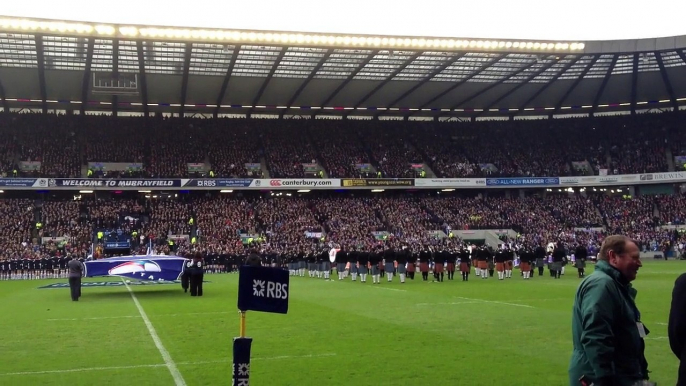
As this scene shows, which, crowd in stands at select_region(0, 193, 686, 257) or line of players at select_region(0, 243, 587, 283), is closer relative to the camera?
line of players at select_region(0, 243, 587, 283)

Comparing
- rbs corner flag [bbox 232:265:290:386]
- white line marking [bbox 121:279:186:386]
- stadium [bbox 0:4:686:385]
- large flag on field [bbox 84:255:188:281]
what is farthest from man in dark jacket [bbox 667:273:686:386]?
large flag on field [bbox 84:255:188:281]

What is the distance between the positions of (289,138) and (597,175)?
98.5 feet

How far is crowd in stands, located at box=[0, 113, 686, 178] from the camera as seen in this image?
203 feet

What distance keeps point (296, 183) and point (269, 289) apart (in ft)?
184

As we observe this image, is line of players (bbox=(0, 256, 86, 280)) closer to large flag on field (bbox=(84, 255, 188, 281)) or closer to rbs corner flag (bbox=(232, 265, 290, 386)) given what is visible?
large flag on field (bbox=(84, 255, 188, 281))

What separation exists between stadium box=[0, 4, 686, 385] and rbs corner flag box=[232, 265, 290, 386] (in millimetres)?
12570

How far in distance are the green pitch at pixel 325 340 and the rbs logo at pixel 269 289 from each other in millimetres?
3355

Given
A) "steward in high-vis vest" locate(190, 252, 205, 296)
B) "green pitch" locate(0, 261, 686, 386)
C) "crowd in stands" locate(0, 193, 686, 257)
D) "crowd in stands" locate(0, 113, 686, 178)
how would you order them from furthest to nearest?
1. "crowd in stands" locate(0, 113, 686, 178)
2. "crowd in stands" locate(0, 193, 686, 257)
3. "steward in high-vis vest" locate(190, 252, 205, 296)
4. "green pitch" locate(0, 261, 686, 386)

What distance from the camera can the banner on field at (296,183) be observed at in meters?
62.3

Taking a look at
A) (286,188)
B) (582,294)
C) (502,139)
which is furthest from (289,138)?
(582,294)

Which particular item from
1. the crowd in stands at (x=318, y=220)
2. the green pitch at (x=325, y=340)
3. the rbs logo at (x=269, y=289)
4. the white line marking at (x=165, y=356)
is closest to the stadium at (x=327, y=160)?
the crowd in stands at (x=318, y=220)

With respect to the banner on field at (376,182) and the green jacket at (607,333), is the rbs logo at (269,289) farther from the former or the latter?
the banner on field at (376,182)

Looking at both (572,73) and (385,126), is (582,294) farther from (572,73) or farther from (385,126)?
(385,126)

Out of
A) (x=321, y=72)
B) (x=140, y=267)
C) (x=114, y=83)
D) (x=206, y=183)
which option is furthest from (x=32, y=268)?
(x=321, y=72)
